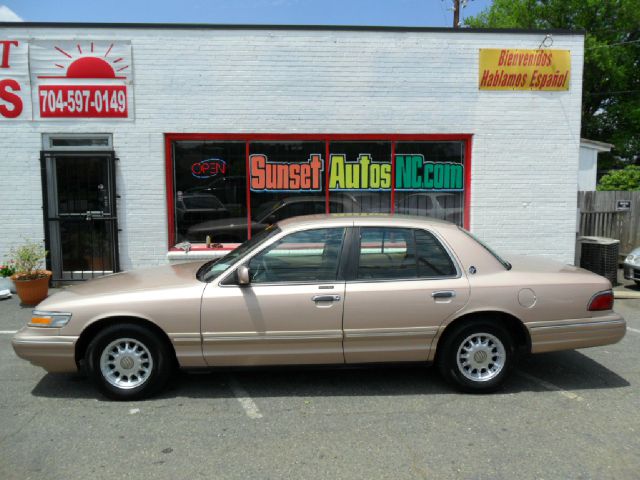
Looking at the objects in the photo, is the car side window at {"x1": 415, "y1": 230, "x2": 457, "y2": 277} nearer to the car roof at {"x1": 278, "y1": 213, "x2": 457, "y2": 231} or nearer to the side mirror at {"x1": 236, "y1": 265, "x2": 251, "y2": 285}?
the car roof at {"x1": 278, "y1": 213, "x2": 457, "y2": 231}

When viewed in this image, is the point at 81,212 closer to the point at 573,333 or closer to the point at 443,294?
the point at 443,294

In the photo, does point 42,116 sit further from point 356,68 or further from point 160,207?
point 356,68

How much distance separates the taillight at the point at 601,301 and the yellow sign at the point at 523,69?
5.40 metres

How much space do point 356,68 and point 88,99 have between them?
445cm

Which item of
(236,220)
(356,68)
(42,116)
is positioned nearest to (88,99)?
(42,116)

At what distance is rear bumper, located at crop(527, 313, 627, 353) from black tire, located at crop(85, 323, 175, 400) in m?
3.16

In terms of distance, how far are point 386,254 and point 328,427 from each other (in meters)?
1.54

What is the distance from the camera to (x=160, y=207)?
890 cm

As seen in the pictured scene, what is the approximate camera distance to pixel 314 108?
29.3 ft

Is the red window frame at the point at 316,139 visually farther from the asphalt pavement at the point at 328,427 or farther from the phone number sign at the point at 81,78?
the asphalt pavement at the point at 328,427

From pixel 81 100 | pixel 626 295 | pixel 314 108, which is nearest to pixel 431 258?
pixel 314 108

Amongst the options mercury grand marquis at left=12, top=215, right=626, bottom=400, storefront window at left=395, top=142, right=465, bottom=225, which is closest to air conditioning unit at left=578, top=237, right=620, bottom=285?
storefront window at left=395, top=142, right=465, bottom=225

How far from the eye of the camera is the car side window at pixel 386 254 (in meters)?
4.57

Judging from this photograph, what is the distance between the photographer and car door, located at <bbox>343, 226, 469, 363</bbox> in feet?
14.5
